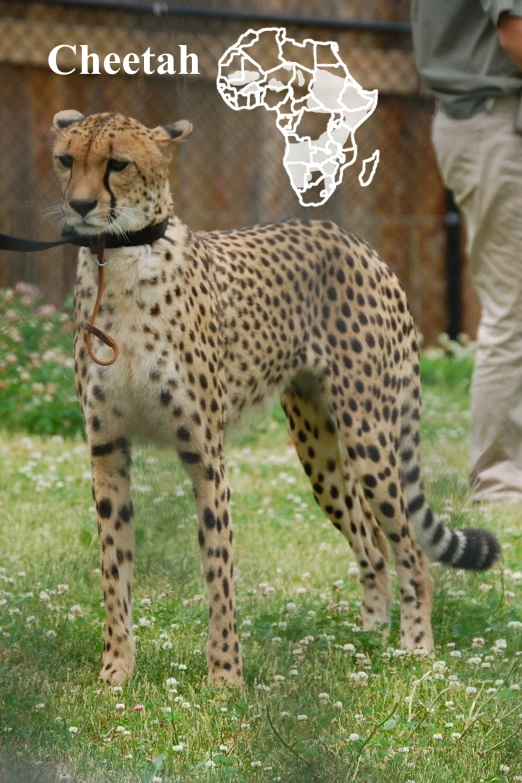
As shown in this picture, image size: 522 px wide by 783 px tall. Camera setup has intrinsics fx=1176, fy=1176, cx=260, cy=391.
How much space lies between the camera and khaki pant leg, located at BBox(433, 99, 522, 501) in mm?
3639

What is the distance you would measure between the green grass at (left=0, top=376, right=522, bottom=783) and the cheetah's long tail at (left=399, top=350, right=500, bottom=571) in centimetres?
8

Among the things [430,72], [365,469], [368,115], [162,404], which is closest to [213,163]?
[368,115]

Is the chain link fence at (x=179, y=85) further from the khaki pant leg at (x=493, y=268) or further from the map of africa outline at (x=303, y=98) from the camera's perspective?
the khaki pant leg at (x=493, y=268)

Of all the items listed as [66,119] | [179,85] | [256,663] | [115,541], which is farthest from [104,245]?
[179,85]

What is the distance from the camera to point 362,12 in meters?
1.13

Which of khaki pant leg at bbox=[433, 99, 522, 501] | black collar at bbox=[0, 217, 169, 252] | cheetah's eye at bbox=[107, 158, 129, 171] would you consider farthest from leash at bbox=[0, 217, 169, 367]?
khaki pant leg at bbox=[433, 99, 522, 501]

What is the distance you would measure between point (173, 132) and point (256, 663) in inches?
52.9

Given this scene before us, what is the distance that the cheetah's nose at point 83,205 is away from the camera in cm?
191

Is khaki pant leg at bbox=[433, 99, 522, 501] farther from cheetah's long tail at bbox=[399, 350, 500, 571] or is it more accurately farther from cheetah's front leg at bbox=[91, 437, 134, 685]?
cheetah's front leg at bbox=[91, 437, 134, 685]

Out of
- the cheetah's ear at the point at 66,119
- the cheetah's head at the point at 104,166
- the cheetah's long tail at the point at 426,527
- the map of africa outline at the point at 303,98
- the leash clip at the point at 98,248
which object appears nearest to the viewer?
the map of africa outline at the point at 303,98

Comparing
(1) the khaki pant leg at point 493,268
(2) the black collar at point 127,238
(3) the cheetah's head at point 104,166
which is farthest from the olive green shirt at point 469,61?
(3) the cheetah's head at point 104,166

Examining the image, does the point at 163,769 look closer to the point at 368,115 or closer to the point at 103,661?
the point at 103,661

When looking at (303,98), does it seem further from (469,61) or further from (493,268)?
(493,268)

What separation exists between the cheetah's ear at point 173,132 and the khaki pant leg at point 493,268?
73.0 inches
